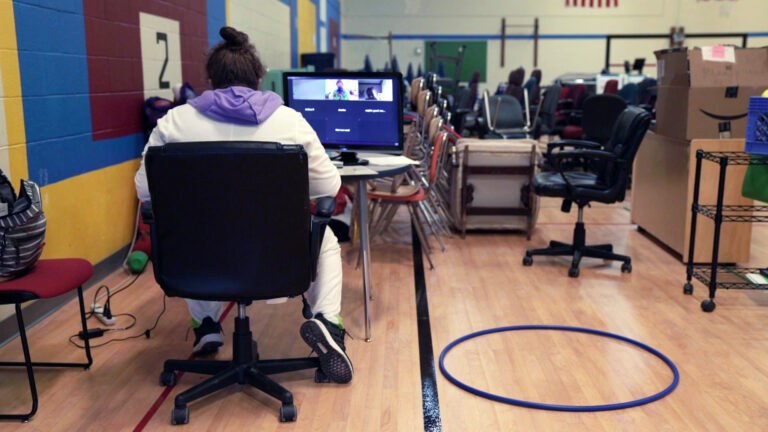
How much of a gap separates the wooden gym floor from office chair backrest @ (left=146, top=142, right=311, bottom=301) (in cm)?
49

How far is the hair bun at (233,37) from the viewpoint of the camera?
7.82ft

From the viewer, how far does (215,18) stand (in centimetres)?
577

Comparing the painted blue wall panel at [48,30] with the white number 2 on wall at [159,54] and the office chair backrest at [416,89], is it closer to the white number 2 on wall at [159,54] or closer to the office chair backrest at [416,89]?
the white number 2 on wall at [159,54]

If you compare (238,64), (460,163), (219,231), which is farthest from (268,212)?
(460,163)

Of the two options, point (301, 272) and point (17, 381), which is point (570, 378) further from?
point (17, 381)

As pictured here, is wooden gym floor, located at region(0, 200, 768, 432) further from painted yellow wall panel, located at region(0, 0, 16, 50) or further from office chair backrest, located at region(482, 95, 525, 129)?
office chair backrest, located at region(482, 95, 525, 129)

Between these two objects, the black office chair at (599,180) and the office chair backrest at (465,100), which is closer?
the black office chair at (599,180)

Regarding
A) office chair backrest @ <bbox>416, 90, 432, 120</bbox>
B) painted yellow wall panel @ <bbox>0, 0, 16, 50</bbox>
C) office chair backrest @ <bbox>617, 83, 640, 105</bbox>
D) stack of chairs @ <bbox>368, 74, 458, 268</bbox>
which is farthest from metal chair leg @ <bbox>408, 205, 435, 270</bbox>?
office chair backrest @ <bbox>617, 83, 640, 105</bbox>

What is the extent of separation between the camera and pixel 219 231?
7.04 ft

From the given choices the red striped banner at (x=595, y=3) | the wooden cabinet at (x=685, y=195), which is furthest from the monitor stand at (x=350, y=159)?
the red striped banner at (x=595, y=3)

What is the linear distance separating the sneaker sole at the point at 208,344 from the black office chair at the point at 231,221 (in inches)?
20.6

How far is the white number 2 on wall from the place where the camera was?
14.4 feet

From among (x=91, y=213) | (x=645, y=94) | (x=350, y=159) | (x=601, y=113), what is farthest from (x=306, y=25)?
(x=350, y=159)

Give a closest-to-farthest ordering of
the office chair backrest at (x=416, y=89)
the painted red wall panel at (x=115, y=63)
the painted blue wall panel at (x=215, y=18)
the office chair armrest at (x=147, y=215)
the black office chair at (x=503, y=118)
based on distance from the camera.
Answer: the office chair armrest at (x=147, y=215) → the painted red wall panel at (x=115, y=63) → the painted blue wall panel at (x=215, y=18) → the office chair backrest at (x=416, y=89) → the black office chair at (x=503, y=118)
